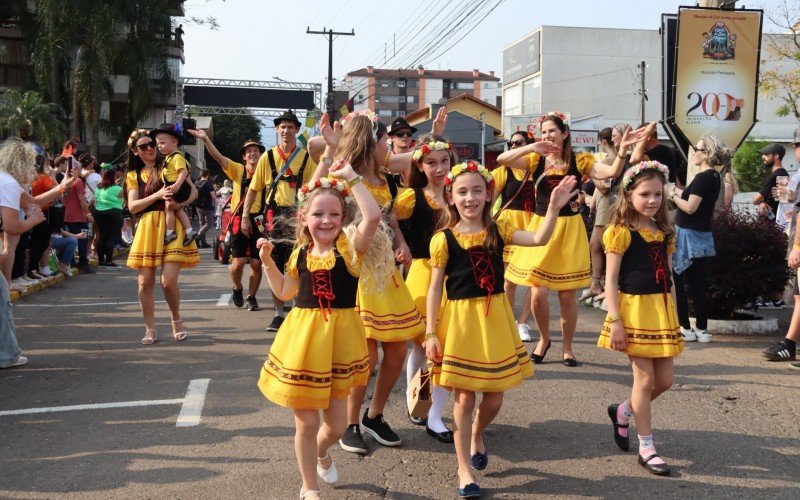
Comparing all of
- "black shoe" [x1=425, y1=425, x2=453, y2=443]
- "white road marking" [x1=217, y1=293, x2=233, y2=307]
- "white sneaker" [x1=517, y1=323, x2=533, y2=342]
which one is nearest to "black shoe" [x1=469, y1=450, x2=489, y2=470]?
"black shoe" [x1=425, y1=425, x2=453, y2=443]

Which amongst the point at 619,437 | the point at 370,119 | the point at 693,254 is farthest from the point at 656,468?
the point at 693,254

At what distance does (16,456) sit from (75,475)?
594 mm

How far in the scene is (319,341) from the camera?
401 cm

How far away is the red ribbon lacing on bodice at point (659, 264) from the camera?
482 centimetres

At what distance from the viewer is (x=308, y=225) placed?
4207mm

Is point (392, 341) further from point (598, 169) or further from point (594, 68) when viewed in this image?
point (594, 68)

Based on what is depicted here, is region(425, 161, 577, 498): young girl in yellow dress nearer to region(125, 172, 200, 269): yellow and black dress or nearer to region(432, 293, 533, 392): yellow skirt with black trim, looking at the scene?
region(432, 293, 533, 392): yellow skirt with black trim

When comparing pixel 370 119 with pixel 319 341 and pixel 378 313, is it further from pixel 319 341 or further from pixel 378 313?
pixel 319 341

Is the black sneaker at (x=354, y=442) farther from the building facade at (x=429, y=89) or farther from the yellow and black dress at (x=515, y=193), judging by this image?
the building facade at (x=429, y=89)

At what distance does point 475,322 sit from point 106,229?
44.3ft

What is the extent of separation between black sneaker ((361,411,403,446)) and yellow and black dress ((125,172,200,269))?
357 centimetres

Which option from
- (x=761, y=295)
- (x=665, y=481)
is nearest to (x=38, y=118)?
(x=761, y=295)

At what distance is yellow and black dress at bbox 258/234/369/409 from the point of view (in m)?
3.94

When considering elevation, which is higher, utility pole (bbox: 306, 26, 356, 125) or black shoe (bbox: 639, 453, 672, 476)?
utility pole (bbox: 306, 26, 356, 125)
